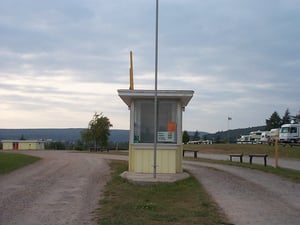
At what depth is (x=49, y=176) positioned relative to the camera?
20.4 metres

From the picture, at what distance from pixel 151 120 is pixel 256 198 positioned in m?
6.85

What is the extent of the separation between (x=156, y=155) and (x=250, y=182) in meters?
3.48

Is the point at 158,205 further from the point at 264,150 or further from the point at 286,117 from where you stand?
the point at 286,117

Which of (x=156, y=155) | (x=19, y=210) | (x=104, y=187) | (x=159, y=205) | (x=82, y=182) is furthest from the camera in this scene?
(x=156, y=155)

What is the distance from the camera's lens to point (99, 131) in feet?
224

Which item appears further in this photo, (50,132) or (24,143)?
(50,132)

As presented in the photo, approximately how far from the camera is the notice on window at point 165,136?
19766mm

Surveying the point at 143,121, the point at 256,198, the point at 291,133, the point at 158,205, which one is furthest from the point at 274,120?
the point at 158,205

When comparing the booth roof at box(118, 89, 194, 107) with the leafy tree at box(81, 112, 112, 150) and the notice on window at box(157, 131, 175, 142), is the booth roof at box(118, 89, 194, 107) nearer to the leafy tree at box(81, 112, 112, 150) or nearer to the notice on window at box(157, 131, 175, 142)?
the notice on window at box(157, 131, 175, 142)

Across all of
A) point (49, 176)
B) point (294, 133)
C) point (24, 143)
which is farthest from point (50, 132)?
point (49, 176)

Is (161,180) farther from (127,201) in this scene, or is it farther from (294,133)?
(294,133)

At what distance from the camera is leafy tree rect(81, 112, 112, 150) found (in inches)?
2682

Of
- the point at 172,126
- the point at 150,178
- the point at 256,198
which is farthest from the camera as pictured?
the point at 172,126

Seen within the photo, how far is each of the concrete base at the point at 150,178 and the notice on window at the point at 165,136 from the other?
1.27 meters
